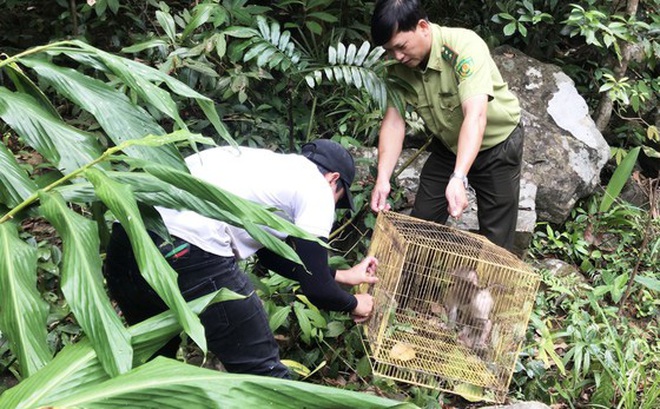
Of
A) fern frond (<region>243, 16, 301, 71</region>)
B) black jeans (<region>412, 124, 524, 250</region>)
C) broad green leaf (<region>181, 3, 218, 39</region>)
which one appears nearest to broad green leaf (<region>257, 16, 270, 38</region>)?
fern frond (<region>243, 16, 301, 71</region>)

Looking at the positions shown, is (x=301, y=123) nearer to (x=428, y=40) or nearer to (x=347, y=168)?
(x=428, y=40)

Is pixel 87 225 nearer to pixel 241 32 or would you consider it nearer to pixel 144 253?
pixel 144 253

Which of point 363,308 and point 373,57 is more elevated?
point 373,57

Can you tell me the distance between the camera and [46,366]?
3.20 ft

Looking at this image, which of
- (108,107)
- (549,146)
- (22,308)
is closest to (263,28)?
(549,146)

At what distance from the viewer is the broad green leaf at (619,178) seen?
4.43 meters

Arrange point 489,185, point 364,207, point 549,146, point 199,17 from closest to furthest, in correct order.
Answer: point 489,185 < point 199,17 < point 364,207 < point 549,146

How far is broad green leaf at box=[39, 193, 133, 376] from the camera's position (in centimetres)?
100

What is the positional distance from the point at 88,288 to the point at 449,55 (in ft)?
7.23

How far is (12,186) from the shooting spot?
1281 mm

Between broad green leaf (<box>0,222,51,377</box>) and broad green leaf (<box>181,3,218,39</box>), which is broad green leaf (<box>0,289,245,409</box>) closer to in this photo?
broad green leaf (<box>0,222,51,377</box>)

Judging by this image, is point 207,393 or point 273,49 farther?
point 273,49

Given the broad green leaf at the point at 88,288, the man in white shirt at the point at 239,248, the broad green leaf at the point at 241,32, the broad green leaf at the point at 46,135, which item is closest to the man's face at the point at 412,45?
the man in white shirt at the point at 239,248

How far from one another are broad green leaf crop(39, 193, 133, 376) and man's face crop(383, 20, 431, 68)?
196cm
